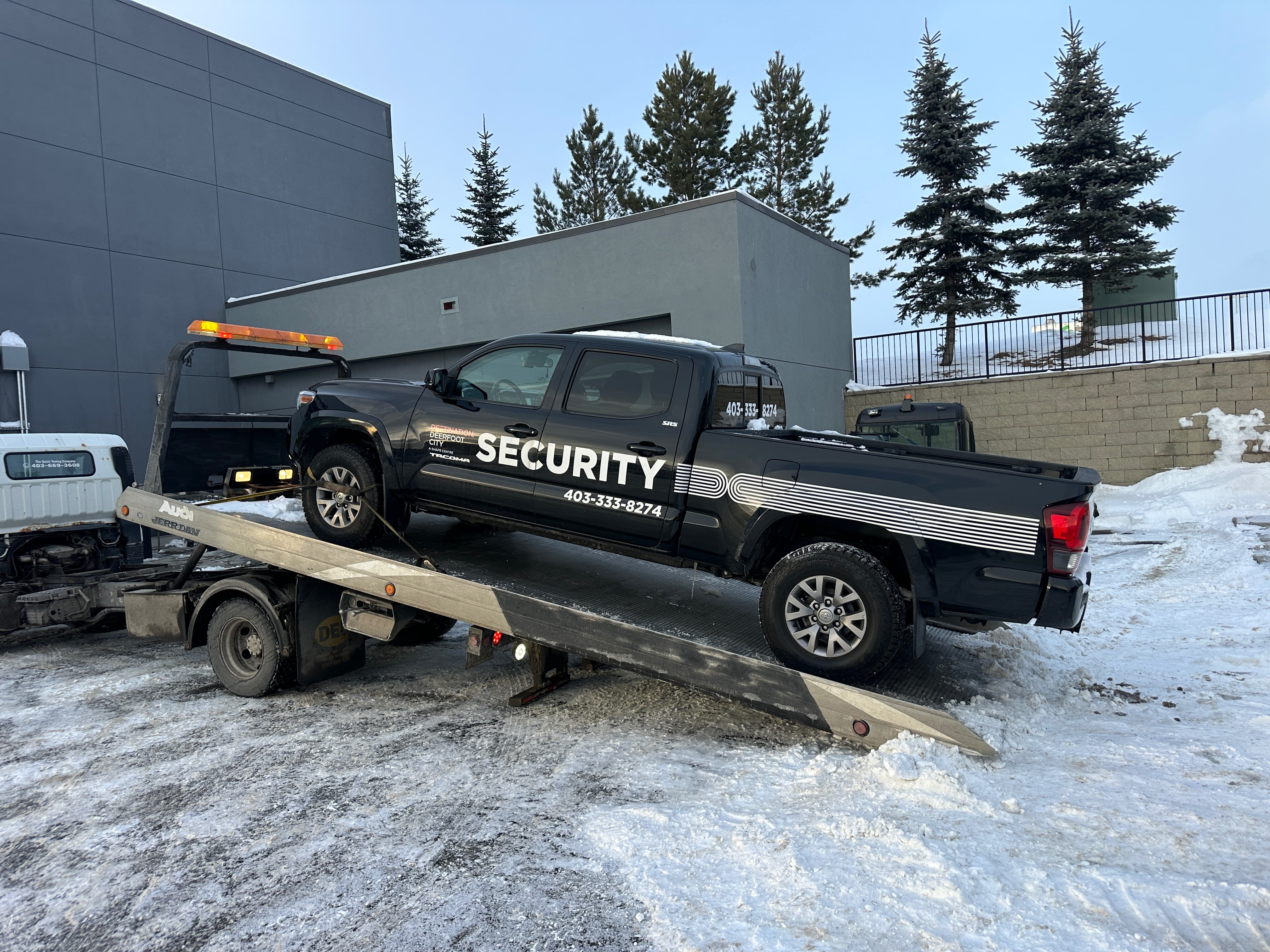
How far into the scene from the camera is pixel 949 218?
2328 cm

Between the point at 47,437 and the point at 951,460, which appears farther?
the point at 47,437

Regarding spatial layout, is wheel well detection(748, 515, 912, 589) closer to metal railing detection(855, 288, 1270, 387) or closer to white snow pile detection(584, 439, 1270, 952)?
white snow pile detection(584, 439, 1270, 952)

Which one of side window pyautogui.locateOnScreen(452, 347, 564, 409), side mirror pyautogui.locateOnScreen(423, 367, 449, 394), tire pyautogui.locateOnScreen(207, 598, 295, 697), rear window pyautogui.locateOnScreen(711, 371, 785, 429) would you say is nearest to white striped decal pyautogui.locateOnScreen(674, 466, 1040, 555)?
rear window pyautogui.locateOnScreen(711, 371, 785, 429)

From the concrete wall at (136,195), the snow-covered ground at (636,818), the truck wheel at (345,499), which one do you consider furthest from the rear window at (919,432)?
the concrete wall at (136,195)

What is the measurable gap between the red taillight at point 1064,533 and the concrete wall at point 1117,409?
41.4 ft

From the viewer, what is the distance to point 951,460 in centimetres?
432

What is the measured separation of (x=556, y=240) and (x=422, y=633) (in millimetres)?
10223

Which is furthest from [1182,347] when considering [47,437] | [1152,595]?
[47,437]

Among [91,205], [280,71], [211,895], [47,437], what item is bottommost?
[211,895]

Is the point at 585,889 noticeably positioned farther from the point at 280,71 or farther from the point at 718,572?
the point at 280,71

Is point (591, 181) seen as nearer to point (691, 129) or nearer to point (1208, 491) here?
point (691, 129)

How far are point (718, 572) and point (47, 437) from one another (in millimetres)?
6923

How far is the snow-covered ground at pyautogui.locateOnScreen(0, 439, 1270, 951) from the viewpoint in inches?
116

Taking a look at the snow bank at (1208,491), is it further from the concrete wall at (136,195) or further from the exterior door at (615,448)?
the concrete wall at (136,195)
